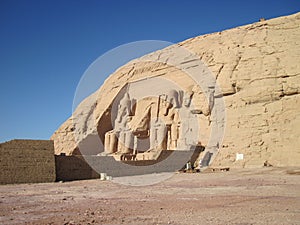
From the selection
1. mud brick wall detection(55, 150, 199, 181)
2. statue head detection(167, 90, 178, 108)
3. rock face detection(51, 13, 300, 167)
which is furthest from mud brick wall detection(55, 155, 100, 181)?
statue head detection(167, 90, 178, 108)

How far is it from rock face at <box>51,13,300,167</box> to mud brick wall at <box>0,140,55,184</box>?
1206cm

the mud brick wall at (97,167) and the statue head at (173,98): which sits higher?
the statue head at (173,98)

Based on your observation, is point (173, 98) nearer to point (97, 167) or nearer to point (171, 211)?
point (97, 167)

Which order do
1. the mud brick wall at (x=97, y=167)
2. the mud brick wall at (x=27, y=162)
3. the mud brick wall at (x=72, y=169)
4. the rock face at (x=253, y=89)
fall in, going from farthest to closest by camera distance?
the rock face at (x=253, y=89) → the mud brick wall at (x=97, y=167) → the mud brick wall at (x=72, y=169) → the mud brick wall at (x=27, y=162)

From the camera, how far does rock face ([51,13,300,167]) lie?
80.7ft

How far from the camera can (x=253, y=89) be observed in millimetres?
26594

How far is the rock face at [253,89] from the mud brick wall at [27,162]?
39.6 feet

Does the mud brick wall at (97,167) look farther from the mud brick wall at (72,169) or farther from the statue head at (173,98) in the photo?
the statue head at (173,98)

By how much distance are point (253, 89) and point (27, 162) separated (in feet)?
52.5

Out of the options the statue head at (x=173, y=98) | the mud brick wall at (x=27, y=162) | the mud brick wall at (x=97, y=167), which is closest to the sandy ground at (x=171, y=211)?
the mud brick wall at (x=27, y=162)

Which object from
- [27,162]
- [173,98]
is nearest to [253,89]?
[173,98]

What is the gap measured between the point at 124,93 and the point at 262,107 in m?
16.9

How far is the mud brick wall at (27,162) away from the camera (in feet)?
66.4

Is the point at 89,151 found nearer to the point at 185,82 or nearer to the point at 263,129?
the point at 185,82
